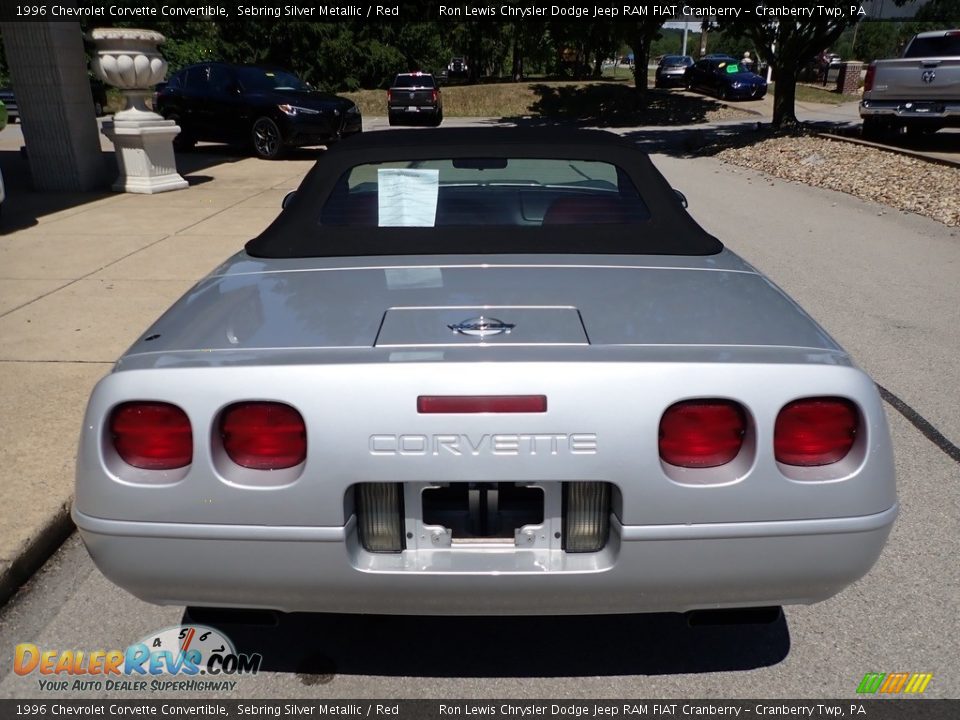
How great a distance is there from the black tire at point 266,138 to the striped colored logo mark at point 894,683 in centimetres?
1484

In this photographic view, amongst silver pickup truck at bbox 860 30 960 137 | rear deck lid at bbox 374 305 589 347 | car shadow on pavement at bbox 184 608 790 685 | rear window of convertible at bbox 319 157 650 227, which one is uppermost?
rear window of convertible at bbox 319 157 650 227

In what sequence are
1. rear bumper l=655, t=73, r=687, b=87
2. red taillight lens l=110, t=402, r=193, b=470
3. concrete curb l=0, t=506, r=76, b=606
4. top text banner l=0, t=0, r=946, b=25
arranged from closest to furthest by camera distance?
red taillight lens l=110, t=402, r=193, b=470 → concrete curb l=0, t=506, r=76, b=606 → top text banner l=0, t=0, r=946, b=25 → rear bumper l=655, t=73, r=687, b=87

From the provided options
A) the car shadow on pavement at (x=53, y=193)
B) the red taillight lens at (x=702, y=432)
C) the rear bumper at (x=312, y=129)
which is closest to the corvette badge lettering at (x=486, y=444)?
the red taillight lens at (x=702, y=432)

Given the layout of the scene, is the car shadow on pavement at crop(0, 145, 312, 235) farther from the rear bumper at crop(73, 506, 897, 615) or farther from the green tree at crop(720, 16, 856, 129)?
the green tree at crop(720, 16, 856, 129)

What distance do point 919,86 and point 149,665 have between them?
1529 centimetres

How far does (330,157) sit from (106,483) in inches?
63.6

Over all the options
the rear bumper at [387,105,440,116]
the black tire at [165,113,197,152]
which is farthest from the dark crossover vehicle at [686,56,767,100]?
the black tire at [165,113,197,152]

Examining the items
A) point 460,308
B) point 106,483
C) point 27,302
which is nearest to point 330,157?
point 460,308

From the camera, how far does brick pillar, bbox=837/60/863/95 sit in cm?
3691

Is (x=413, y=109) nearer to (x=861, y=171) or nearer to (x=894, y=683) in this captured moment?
(x=861, y=171)

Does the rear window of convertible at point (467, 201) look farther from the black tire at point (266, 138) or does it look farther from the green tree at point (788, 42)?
the green tree at point (788, 42)

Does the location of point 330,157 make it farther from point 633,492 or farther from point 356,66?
point 356,66

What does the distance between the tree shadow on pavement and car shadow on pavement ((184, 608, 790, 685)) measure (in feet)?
83.4

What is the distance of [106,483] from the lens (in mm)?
1922
